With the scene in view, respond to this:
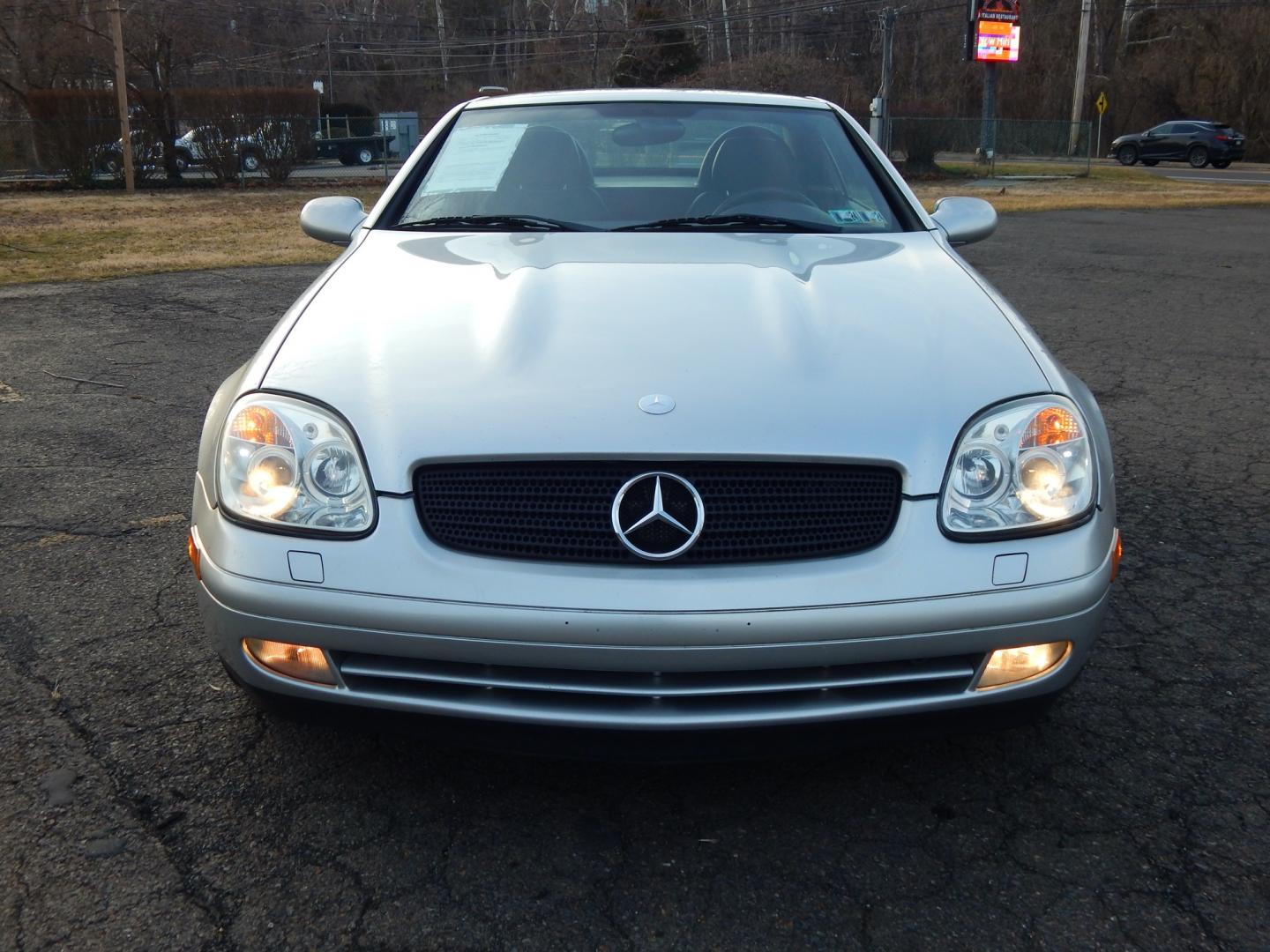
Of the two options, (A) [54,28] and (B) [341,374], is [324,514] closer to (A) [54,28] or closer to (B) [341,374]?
(B) [341,374]

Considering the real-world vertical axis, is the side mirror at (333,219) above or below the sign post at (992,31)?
below

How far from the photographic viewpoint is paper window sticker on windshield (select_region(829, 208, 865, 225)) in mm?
3354

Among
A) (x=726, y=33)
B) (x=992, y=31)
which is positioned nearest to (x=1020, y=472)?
(x=992, y=31)

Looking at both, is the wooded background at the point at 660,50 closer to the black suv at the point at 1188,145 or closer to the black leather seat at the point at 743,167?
the black suv at the point at 1188,145

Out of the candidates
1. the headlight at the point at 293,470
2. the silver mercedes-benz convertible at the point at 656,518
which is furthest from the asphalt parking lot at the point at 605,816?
the headlight at the point at 293,470

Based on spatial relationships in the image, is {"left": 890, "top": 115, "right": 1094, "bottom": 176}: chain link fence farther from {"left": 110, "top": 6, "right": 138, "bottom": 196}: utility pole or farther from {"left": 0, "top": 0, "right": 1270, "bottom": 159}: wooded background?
{"left": 110, "top": 6, "right": 138, "bottom": 196}: utility pole

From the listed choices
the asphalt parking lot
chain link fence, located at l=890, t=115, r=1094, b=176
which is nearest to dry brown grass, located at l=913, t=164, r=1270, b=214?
chain link fence, located at l=890, t=115, r=1094, b=176

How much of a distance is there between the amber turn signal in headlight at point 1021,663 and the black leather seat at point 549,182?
184 centimetres

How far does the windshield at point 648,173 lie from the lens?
10.9ft

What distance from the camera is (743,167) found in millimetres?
3516

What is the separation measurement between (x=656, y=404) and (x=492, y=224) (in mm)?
1401

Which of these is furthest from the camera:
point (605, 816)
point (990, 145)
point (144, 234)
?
point (990, 145)

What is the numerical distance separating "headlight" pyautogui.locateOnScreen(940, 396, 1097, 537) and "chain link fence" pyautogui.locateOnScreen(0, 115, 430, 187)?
24.9m

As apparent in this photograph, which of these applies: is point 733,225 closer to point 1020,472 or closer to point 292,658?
point 1020,472
